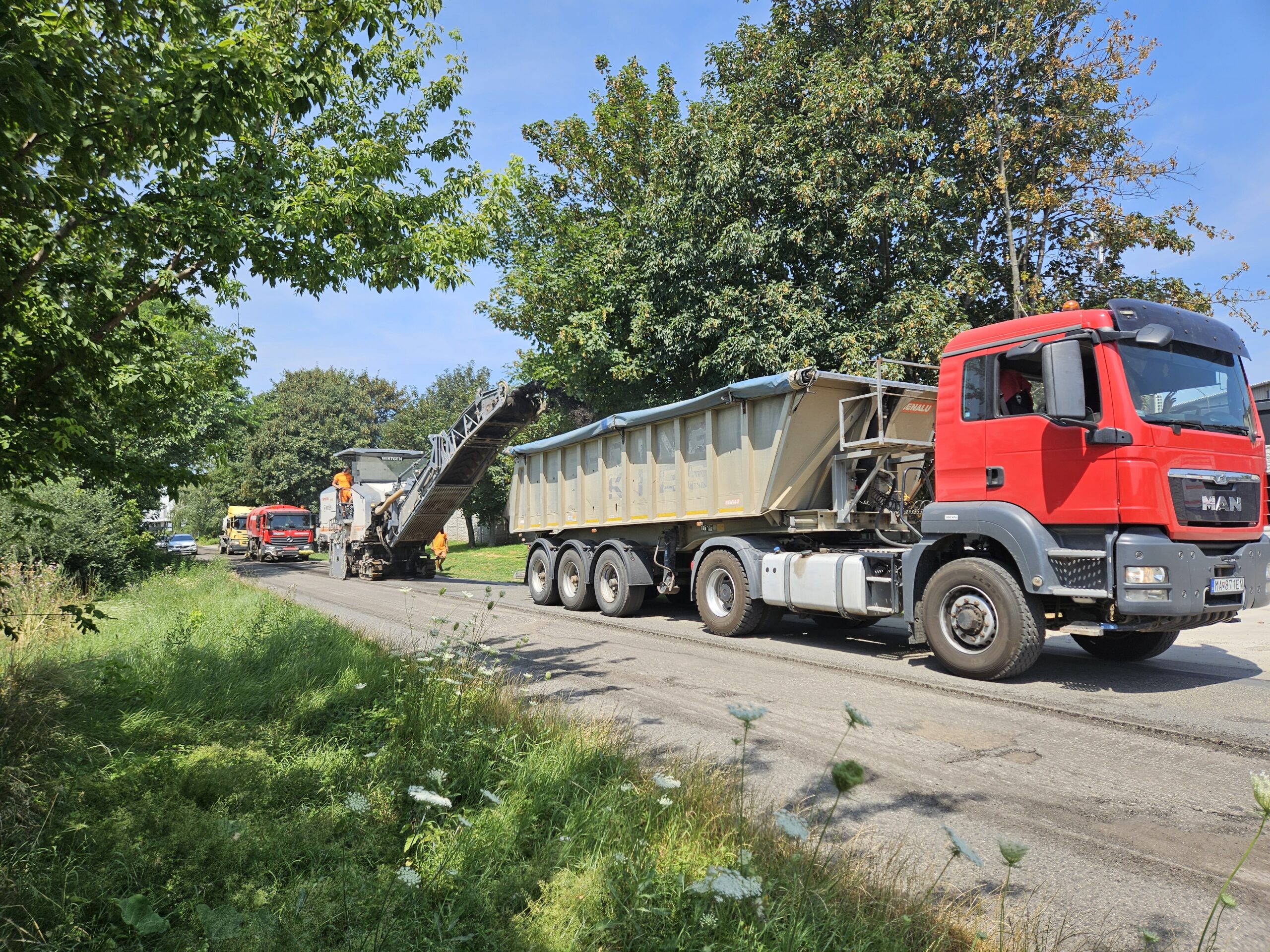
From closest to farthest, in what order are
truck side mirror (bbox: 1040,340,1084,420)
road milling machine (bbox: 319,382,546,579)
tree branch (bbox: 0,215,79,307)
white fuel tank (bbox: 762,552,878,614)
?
tree branch (bbox: 0,215,79,307)
truck side mirror (bbox: 1040,340,1084,420)
white fuel tank (bbox: 762,552,878,614)
road milling machine (bbox: 319,382,546,579)

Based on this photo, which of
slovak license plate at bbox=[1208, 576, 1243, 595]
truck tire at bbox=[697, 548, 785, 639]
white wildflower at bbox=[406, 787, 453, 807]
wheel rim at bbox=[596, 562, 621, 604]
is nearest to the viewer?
white wildflower at bbox=[406, 787, 453, 807]

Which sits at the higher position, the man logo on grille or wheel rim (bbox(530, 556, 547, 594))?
the man logo on grille

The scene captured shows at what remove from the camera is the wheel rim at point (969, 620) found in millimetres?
6637

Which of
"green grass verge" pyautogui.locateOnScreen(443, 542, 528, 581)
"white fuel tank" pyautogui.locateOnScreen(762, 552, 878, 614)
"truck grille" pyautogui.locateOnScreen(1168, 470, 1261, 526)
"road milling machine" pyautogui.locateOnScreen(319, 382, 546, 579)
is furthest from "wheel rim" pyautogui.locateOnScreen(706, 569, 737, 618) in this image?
"green grass verge" pyautogui.locateOnScreen(443, 542, 528, 581)

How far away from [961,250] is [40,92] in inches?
604

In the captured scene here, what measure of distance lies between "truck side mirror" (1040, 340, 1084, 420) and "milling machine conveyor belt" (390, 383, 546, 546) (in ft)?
38.5

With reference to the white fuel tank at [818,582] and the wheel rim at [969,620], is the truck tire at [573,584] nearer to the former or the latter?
the white fuel tank at [818,582]

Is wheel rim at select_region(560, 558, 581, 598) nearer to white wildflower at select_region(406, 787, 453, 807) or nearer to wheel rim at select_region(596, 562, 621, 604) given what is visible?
wheel rim at select_region(596, 562, 621, 604)

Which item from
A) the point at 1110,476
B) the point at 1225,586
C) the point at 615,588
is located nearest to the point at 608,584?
the point at 615,588

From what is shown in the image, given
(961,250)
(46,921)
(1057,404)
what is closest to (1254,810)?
(1057,404)

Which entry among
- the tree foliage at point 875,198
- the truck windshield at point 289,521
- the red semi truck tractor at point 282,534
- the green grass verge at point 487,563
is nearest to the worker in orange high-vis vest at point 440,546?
the green grass verge at point 487,563

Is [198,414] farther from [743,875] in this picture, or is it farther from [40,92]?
[743,875]

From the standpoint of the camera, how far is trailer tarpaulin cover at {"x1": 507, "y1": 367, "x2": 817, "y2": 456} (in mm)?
8609

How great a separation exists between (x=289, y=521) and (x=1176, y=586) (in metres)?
34.5
